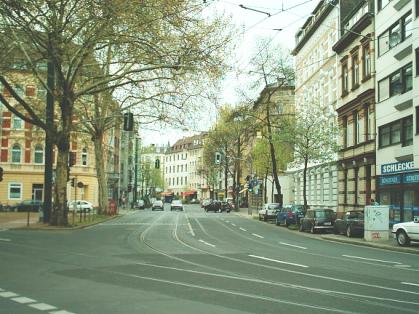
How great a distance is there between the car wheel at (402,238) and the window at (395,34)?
1385 cm

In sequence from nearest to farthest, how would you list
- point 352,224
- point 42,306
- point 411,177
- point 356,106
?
1. point 42,306
2. point 352,224
3. point 411,177
4. point 356,106

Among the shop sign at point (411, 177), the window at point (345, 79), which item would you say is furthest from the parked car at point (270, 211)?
the shop sign at point (411, 177)

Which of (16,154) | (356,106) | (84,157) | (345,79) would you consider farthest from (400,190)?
(16,154)

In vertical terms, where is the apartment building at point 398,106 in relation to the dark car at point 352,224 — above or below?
above

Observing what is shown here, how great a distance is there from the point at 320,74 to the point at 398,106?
786 inches

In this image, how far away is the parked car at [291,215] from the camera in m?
40.3

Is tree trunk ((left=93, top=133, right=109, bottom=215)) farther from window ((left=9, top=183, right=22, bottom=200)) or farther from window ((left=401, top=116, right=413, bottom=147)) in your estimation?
window ((left=401, top=116, right=413, bottom=147))

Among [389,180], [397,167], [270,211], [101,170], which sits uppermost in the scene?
[101,170]

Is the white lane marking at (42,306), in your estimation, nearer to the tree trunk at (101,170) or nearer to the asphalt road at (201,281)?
the asphalt road at (201,281)

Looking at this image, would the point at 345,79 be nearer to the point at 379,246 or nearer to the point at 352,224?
the point at 352,224

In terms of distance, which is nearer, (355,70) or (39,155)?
(355,70)

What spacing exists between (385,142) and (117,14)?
2158 centimetres

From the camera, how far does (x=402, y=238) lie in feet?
77.6

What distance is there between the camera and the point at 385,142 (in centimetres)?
3691
